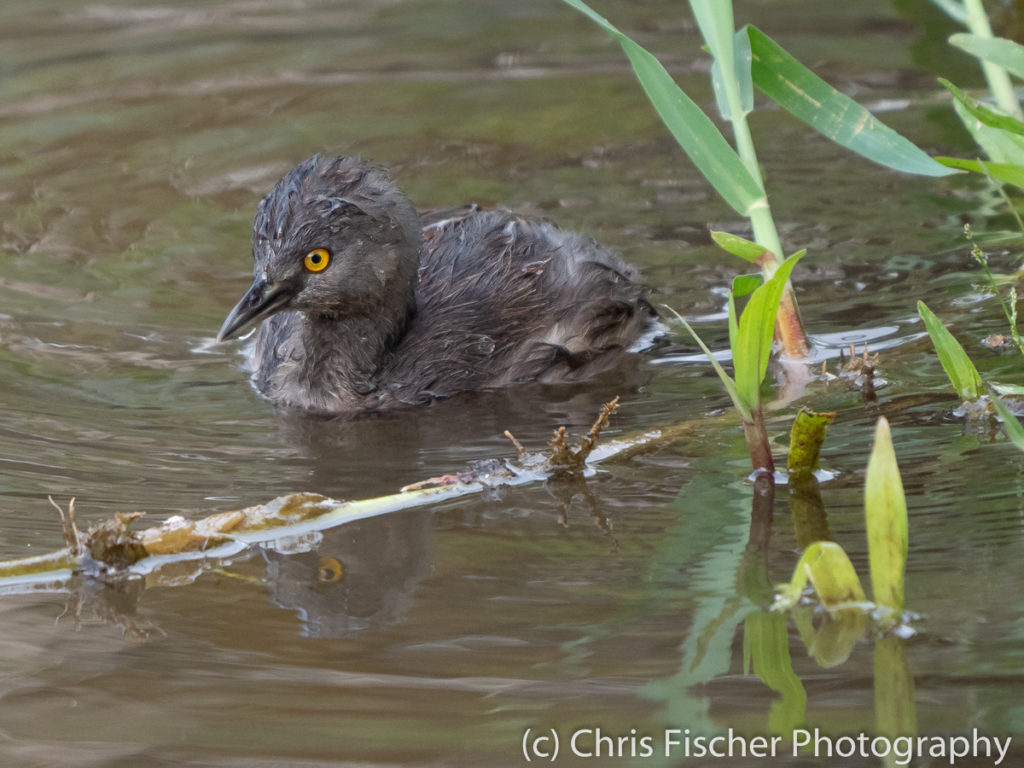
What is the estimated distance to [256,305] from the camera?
516 cm

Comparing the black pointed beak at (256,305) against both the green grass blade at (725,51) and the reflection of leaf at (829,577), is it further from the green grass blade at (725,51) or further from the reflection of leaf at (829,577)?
the reflection of leaf at (829,577)

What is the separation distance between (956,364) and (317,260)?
7.79 ft

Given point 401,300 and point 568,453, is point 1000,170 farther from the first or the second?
point 401,300

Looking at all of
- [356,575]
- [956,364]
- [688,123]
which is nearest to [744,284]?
[688,123]

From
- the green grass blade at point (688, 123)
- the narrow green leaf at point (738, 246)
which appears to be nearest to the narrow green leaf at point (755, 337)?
the narrow green leaf at point (738, 246)

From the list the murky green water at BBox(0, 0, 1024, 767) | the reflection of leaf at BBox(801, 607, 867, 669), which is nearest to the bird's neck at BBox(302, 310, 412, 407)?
the murky green water at BBox(0, 0, 1024, 767)

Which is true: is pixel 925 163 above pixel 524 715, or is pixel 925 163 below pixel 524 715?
above

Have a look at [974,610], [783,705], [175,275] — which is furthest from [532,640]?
[175,275]

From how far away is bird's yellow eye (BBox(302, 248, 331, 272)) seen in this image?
530 cm

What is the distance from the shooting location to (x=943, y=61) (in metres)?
8.67

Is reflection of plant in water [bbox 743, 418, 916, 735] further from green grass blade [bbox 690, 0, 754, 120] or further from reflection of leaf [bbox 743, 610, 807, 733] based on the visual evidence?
green grass blade [bbox 690, 0, 754, 120]

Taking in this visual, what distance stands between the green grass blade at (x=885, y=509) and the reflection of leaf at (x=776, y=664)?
0.89 feet

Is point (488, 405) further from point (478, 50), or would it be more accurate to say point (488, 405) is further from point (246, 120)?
point (478, 50)

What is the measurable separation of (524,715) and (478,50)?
746 cm
